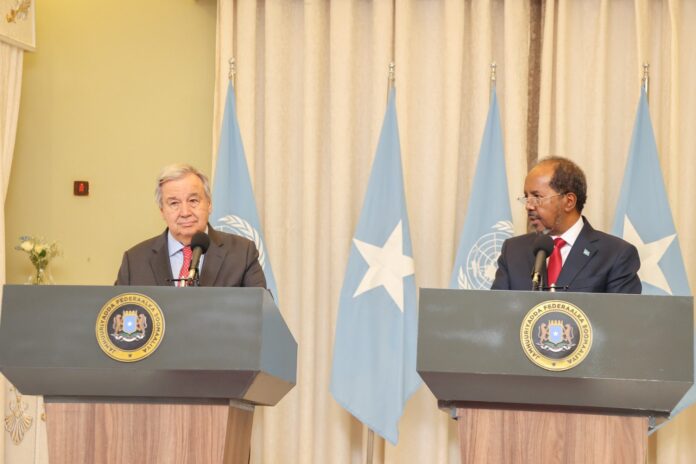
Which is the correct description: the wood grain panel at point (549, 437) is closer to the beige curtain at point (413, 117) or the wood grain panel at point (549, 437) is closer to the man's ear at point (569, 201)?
the man's ear at point (569, 201)

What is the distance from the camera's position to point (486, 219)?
6.45m

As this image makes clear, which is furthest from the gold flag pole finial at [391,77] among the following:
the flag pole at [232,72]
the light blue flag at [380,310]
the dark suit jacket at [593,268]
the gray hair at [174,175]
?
the gray hair at [174,175]

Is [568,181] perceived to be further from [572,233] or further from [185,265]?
[185,265]

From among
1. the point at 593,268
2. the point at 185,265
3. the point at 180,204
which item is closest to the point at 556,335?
the point at 593,268

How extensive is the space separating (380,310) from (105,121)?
2333mm

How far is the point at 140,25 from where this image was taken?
7094 millimetres

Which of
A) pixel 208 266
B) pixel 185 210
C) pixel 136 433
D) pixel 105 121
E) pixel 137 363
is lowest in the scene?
pixel 136 433

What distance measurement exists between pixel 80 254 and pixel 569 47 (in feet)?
11.6

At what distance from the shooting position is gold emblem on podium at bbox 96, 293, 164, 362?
3.37 m

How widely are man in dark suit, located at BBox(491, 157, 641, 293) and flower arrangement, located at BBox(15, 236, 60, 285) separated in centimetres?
340

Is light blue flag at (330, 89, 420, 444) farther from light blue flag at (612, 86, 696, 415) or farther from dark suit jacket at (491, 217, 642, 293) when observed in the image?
dark suit jacket at (491, 217, 642, 293)

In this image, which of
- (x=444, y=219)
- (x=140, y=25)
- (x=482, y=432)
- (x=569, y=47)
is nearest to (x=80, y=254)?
(x=140, y=25)

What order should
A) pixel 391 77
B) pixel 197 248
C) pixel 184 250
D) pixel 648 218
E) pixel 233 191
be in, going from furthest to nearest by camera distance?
pixel 391 77, pixel 233 191, pixel 648 218, pixel 184 250, pixel 197 248

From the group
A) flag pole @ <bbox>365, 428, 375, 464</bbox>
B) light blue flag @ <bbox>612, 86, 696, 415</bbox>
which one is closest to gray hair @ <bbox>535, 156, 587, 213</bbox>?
light blue flag @ <bbox>612, 86, 696, 415</bbox>
